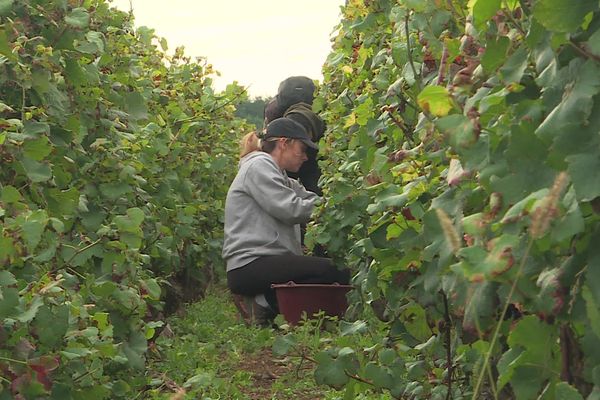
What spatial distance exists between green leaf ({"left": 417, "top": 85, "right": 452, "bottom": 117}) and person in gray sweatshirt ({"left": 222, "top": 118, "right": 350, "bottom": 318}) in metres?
5.54

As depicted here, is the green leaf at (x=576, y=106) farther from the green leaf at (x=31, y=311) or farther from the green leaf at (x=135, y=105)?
the green leaf at (x=135, y=105)

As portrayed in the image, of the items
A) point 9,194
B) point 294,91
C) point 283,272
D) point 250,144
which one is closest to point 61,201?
point 9,194

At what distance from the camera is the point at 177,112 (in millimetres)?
8234

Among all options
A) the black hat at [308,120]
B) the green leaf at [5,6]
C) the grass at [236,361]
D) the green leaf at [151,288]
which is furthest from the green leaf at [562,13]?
the black hat at [308,120]

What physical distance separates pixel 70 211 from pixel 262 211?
447 cm

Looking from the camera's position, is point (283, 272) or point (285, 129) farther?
point (285, 129)

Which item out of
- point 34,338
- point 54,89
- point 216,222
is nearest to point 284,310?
point 216,222

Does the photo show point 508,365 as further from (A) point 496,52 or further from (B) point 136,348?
(B) point 136,348

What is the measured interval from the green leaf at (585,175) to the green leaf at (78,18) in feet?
8.50

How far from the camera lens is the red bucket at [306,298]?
7941 millimetres

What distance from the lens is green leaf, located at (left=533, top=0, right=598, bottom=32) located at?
1873 mm

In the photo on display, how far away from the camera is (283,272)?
26.8 ft

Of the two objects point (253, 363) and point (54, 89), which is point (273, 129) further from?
point (54, 89)

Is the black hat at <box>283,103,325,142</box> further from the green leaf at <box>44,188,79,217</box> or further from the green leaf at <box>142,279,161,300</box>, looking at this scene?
the green leaf at <box>44,188,79,217</box>
